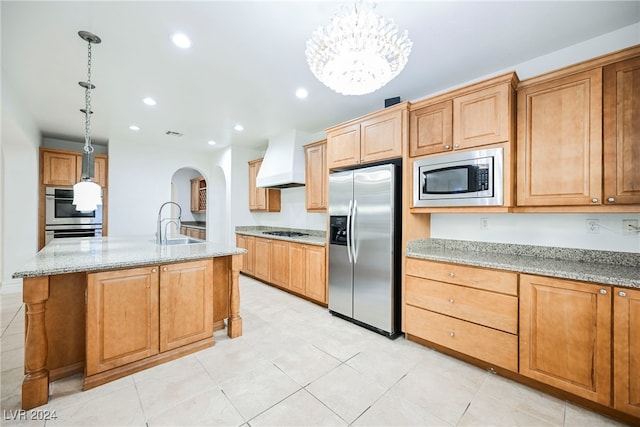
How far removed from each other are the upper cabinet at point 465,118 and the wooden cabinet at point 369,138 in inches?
5.0

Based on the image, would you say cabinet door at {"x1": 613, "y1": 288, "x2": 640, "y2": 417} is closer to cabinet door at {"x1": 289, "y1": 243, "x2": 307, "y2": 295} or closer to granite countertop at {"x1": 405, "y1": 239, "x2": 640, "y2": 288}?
granite countertop at {"x1": 405, "y1": 239, "x2": 640, "y2": 288}

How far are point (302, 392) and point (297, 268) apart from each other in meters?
2.05

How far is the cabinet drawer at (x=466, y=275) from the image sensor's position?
199cm

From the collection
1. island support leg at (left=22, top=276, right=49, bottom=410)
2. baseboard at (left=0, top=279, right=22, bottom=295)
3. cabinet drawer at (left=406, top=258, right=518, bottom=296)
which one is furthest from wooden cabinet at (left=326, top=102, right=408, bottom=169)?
baseboard at (left=0, top=279, right=22, bottom=295)

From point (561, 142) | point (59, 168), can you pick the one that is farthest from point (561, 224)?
point (59, 168)

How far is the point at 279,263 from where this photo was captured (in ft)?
13.7

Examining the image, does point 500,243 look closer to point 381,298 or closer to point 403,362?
point 381,298

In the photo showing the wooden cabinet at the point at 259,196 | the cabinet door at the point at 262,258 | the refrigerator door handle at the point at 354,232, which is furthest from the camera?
the wooden cabinet at the point at 259,196

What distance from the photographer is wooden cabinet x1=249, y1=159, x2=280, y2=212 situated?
5.17 meters

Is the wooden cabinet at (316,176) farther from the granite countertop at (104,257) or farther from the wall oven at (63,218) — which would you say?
the wall oven at (63,218)

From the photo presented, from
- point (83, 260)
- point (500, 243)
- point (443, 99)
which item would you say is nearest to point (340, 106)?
point (443, 99)

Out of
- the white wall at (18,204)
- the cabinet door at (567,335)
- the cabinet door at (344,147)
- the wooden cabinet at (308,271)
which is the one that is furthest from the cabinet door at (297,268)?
the white wall at (18,204)

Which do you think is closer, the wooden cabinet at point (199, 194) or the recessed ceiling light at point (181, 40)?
the recessed ceiling light at point (181, 40)

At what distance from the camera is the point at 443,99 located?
8.01 feet
